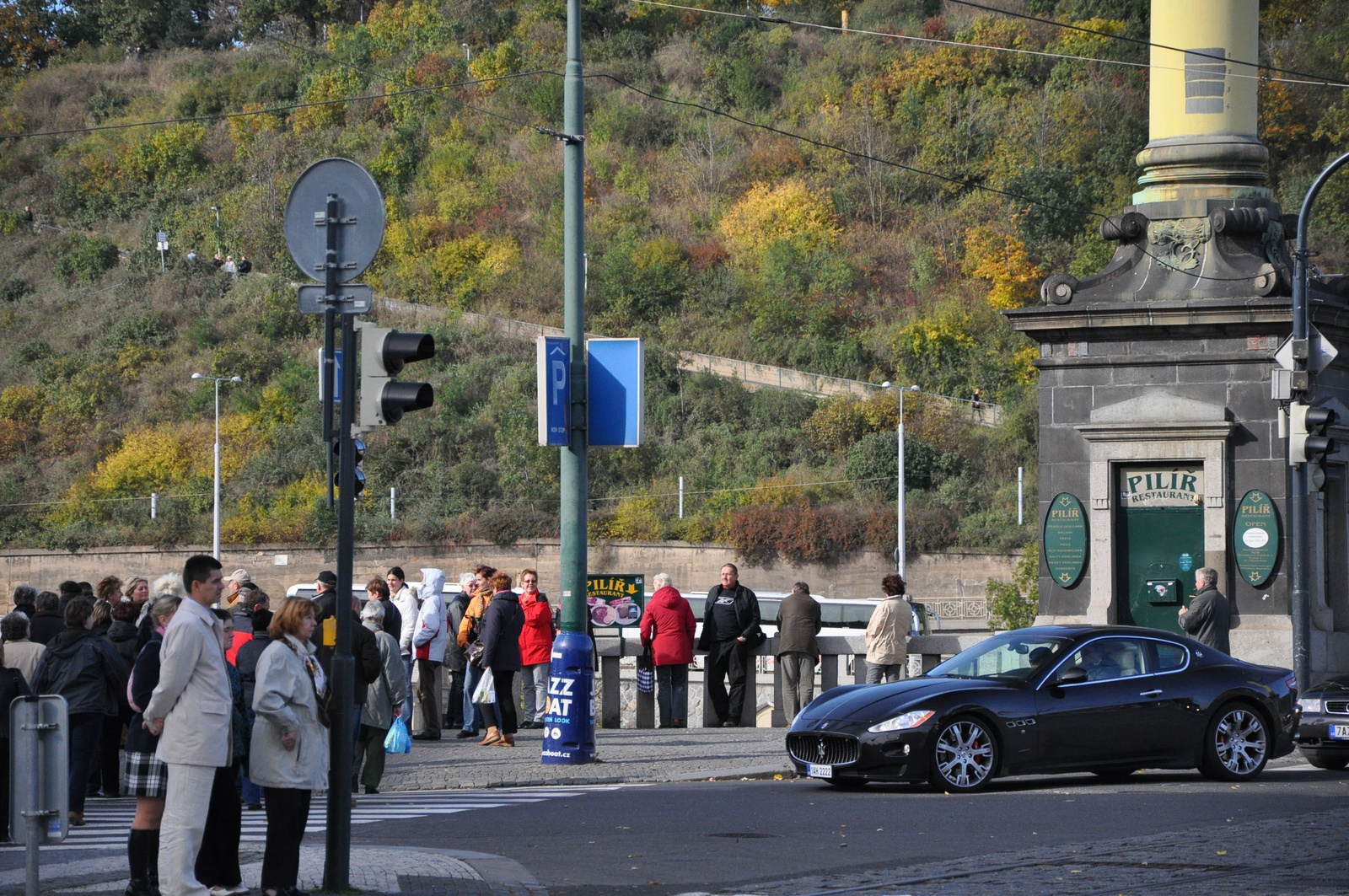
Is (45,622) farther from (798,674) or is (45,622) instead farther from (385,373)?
(798,674)

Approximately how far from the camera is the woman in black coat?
19.4 meters

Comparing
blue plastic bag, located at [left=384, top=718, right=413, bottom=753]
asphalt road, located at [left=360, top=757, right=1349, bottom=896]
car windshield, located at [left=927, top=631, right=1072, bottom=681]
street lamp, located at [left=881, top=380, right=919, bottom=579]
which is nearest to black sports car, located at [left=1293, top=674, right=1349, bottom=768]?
asphalt road, located at [left=360, top=757, right=1349, bottom=896]

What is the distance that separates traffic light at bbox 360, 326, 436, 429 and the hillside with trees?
47.5 m

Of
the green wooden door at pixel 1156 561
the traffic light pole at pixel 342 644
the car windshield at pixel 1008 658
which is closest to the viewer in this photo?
the traffic light pole at pixel 342 644

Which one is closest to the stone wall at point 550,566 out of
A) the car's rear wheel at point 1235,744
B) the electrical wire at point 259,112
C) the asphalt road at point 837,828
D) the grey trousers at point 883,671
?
the electrical wire at point 259,112

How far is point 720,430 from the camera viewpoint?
2844 inches

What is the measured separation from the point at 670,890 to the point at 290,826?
82.1 inches

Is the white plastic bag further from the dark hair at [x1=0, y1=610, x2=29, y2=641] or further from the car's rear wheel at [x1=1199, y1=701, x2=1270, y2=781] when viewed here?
the car's rear wheel at [x1=1199, y1=701, x2=1270, y2=781]

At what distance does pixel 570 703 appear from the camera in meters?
17.2

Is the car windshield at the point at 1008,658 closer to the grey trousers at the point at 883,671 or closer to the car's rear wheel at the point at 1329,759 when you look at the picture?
the car's rear wheel at the point at 1329,759

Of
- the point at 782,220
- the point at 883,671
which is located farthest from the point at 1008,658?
the point at 782,220

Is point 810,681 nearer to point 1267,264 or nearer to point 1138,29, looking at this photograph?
point 1267,264

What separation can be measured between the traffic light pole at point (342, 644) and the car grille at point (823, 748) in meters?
5.87

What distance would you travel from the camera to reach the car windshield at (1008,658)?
607 inches
